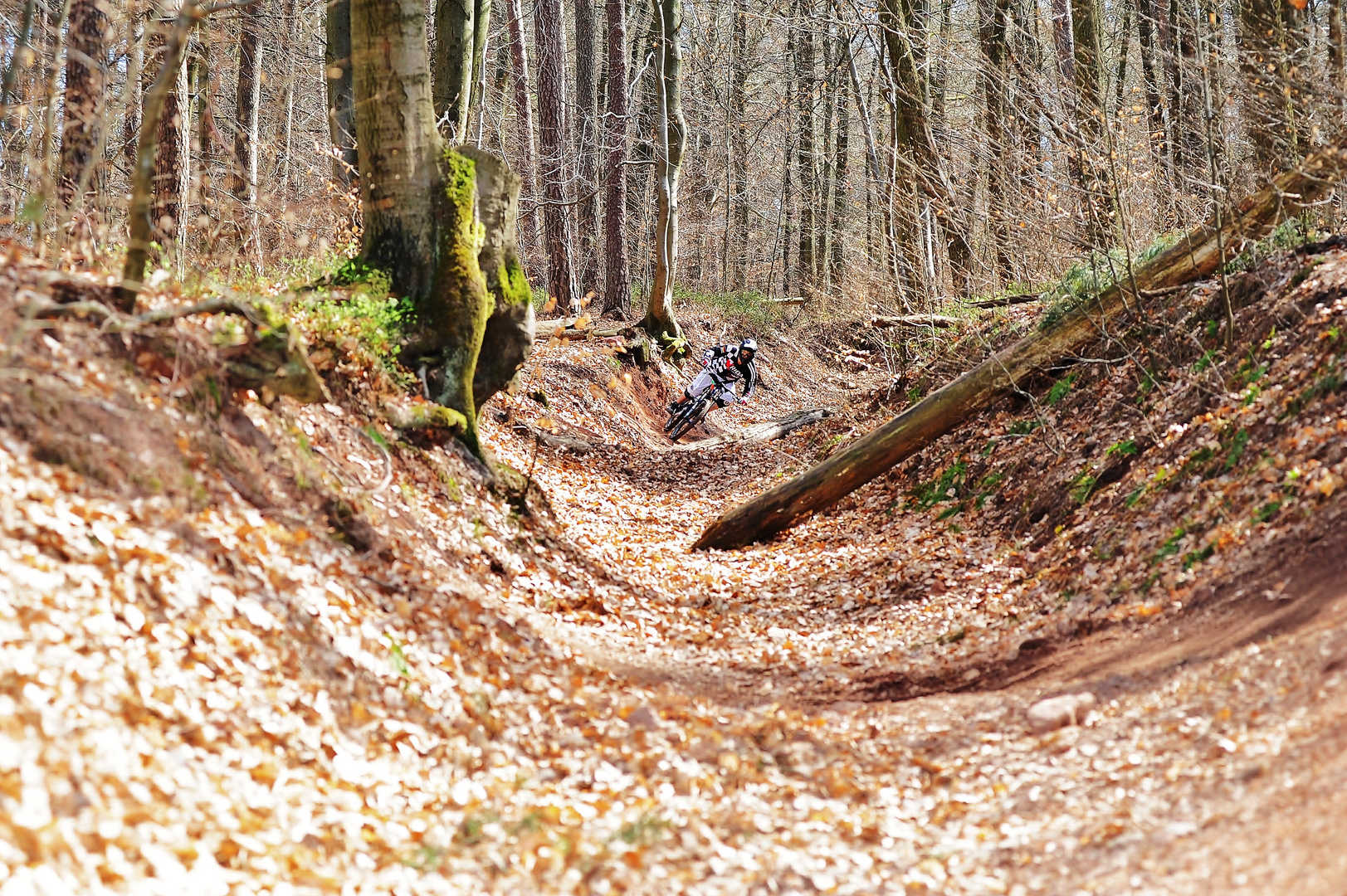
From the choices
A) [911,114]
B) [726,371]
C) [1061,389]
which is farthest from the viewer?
[911,114]

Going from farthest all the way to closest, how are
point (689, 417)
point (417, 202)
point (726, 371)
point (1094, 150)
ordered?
point (689, 417)
point (726, 371)
point (1094, 150)
point (417, 202)

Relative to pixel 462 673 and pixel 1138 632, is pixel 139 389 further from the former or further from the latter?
pixel 1138 632

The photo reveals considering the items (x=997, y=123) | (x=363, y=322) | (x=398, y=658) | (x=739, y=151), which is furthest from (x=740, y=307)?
(x=398, y=658)

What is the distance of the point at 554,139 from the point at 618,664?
48.0 ft

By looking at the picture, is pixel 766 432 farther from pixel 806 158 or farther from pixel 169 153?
pixel 806 158

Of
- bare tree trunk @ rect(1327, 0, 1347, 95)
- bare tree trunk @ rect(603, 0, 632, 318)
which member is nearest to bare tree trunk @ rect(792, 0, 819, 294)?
bare tree trunk @ rect(603, 0, 632, 318)

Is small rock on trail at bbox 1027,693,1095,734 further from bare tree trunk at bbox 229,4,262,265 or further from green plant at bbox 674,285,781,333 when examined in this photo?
green plant at bbox 674,285,781,333

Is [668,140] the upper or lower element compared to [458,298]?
upper

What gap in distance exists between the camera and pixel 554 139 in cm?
1989

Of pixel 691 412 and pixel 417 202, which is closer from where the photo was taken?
pixel 417 202

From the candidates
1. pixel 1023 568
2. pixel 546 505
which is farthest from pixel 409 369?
pixel 1023 568

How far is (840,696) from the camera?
22.8 ft

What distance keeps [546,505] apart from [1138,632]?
5223 millimetres

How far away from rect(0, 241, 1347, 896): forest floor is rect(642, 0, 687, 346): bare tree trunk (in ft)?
34.7
